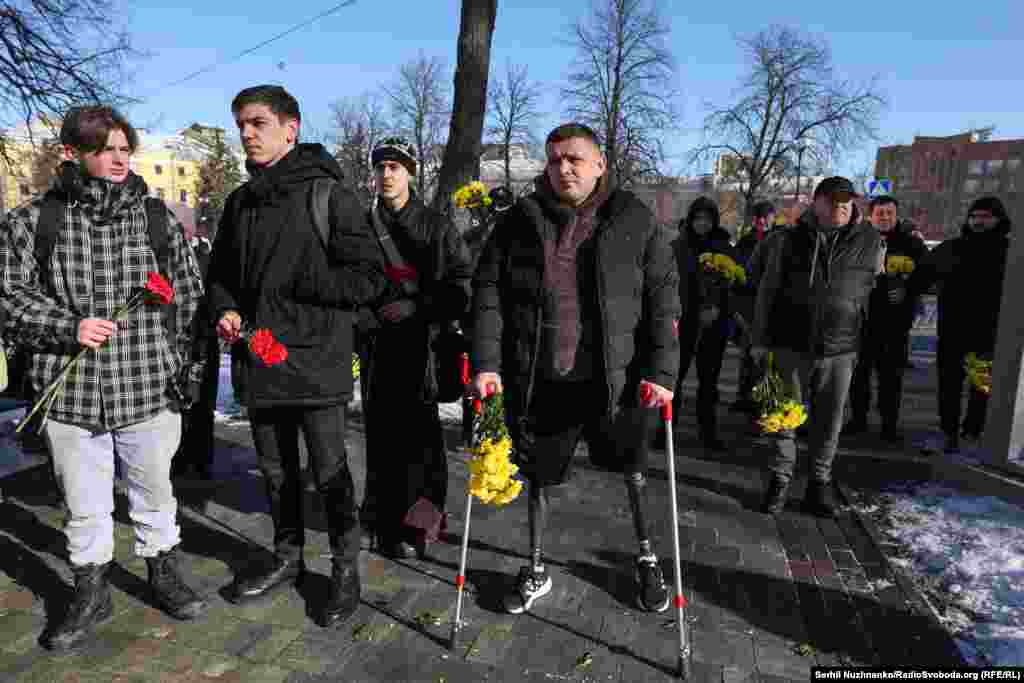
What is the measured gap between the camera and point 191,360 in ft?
10.5

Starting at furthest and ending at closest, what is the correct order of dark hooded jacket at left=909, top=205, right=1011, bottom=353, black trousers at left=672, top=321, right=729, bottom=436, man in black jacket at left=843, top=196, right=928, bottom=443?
1. man in black jacket at left=843, top=196, right=928, bottom=443
2. black trousers at left=672, top=321, right=729, bottom=436
3. dark hooded jacket at left=909, top=205, right=1011, bottom=353

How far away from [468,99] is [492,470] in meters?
6.85

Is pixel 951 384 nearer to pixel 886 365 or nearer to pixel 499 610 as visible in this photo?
pixel 886 365

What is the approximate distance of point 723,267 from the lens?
5594mm

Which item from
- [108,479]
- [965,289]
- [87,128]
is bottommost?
[108,479]

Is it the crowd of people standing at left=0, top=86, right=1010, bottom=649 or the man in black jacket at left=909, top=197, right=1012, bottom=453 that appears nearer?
the crowd of people standing at left=0, top=86, right=1010, bottom=649

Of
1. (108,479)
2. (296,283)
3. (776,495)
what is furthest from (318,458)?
(776,495)

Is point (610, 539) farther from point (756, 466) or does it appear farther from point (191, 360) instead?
point (191, 360)

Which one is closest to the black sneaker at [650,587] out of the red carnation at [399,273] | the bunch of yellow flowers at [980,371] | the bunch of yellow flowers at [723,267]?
the red carnation at [399,273]

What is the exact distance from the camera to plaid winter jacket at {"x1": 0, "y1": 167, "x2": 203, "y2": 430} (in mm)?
2771

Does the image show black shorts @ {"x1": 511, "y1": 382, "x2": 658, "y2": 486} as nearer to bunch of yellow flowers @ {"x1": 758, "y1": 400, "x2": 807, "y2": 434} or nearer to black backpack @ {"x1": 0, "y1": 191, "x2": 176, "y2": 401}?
bunch of yellow flowers @ {"x1": 758, "y1": 400, "x2": 807, "y2": 434}

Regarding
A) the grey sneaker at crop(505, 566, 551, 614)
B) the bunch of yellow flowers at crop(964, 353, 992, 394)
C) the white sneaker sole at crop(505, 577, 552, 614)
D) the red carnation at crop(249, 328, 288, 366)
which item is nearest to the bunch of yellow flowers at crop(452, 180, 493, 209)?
the red carnation at crop(249, 328, 288, 366)

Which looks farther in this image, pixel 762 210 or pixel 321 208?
pixel 762 210

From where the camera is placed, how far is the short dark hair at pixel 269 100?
113 inches
